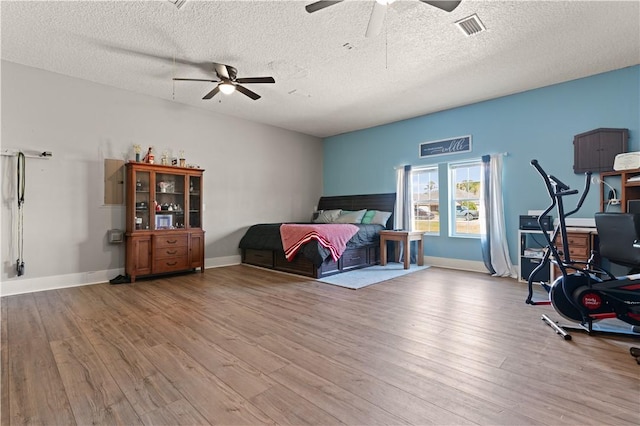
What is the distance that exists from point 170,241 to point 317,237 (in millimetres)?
2377

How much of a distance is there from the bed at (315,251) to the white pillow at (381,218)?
112mm

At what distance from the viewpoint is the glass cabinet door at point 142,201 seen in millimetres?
4629

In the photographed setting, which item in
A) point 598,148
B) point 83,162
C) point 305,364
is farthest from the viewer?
point 83,162

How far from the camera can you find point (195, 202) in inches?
208

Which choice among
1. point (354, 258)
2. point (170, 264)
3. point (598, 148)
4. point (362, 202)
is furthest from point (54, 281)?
point (598, 148)

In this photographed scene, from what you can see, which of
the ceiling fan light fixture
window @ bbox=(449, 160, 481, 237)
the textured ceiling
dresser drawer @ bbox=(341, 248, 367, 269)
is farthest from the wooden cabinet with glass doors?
window @ bbox=(449, 160, 481, 237)

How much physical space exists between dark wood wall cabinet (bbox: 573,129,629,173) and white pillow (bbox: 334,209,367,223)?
3.59 meters

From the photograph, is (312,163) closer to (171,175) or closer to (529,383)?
(171,175)

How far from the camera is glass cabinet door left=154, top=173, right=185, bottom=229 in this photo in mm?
4887

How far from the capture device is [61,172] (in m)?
4.18

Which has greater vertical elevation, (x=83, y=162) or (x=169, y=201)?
(x=83, y=162)

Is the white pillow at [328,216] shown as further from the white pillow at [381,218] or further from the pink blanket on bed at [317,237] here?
the pink blanket on bed at [317,237]

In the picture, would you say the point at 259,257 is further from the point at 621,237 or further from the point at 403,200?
the point at 621,237

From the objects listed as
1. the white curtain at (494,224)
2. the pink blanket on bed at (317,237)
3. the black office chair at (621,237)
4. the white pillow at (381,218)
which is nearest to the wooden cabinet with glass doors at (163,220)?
the pink blanket on bed at (317,237)
